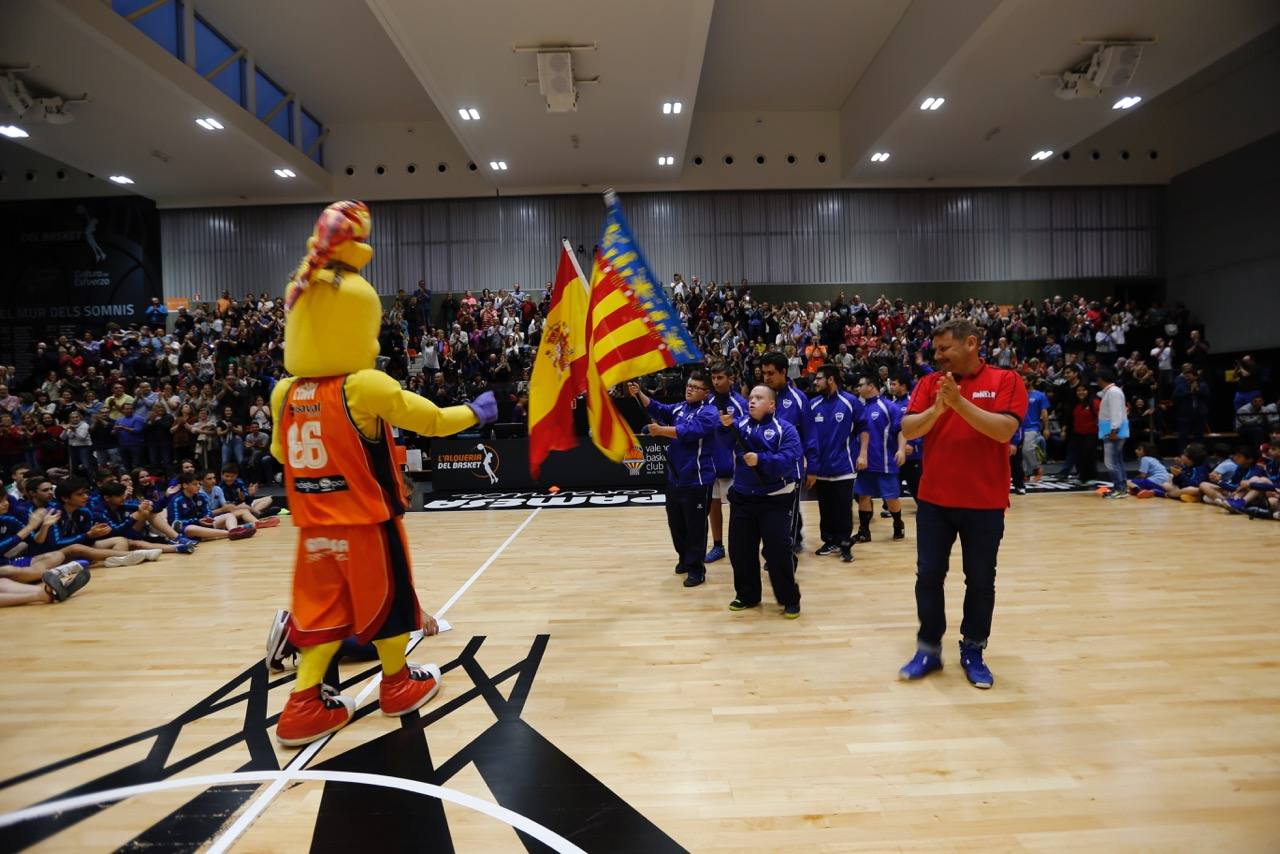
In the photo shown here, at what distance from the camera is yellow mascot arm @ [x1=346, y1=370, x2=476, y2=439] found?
3041 millimetres

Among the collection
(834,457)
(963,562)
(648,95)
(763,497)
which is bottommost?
(963,562)

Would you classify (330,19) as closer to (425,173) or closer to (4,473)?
(425,173)

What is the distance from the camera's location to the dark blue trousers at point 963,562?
3.38 m

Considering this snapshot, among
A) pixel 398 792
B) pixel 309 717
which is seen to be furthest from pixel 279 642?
pixel 398 792

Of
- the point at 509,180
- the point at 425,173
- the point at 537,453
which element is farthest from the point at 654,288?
the point at 425,173

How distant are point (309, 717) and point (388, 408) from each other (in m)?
1.53

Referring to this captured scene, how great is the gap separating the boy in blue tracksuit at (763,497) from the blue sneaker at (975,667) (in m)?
1.26

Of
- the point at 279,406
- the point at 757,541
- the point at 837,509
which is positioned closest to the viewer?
the point at 279,406

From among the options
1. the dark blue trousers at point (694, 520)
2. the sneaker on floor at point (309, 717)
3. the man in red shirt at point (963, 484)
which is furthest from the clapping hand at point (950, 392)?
the sneaker on floor at point (309, 717)

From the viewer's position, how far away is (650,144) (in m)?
16.9

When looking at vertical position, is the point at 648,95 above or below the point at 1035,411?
above

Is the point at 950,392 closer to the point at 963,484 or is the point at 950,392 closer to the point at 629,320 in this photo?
the point at 963,484

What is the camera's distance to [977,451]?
335 centimetres

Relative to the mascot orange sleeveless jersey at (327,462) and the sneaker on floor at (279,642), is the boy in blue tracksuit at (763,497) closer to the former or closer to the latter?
the mascot orange sleeveless jersey at (327,462)
